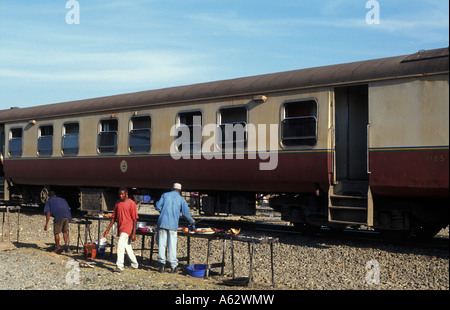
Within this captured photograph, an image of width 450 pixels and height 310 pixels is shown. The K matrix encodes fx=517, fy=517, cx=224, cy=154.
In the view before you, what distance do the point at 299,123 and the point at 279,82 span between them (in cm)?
107

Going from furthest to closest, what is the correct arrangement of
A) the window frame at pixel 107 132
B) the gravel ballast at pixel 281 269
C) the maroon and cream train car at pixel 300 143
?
the window frame at pixel 107 132
the maroon and cream train car at pixel 300 143
the gravel ballast at pixel 281 269

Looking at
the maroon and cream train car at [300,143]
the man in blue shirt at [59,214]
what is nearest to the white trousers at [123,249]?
the man in blue shirt at [59,214]

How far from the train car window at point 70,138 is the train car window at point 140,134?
2483 millimetres

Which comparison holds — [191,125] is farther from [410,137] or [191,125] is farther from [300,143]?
[410,137]

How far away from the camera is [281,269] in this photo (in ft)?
29.4

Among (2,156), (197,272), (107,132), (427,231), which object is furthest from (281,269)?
(2,156)

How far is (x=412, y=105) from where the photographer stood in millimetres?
9398

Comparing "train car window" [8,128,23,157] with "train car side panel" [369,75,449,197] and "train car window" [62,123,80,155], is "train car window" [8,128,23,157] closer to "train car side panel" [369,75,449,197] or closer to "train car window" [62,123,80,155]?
"train car window" [62,123,80,155]

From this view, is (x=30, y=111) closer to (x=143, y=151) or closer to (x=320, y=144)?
(x=143, y=151)

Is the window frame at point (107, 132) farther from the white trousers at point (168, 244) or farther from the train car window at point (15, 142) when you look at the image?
the white trousers at point (168, 244)

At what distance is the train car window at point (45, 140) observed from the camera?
1652cm

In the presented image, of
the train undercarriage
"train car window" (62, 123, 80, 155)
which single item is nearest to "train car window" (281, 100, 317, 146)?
the train undercarriage
